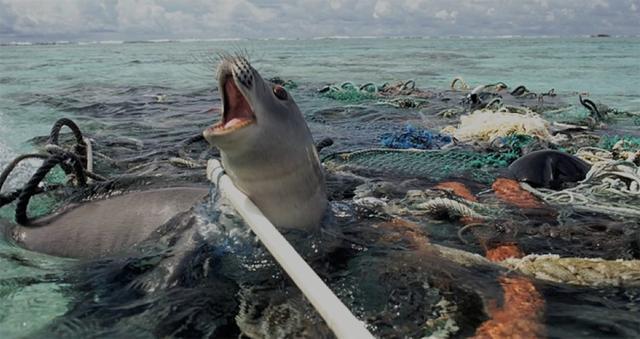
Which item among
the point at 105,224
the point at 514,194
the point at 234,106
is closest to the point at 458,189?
the point at 514,194

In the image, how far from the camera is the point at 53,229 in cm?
347

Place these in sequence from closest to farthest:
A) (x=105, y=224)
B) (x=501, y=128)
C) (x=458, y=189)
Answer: (x=105, y=224) < (x=458, y=189) < (x=501, y=128)

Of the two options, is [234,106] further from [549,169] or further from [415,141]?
[415,141]

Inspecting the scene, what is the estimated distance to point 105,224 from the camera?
→ 338cm

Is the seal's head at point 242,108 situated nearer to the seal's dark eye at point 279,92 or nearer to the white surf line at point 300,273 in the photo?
the seal's dark eye at point 279,92

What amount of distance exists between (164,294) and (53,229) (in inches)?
42.9

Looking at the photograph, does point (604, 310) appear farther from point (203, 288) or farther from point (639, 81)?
point (639, 81)

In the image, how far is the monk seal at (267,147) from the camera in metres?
2.61

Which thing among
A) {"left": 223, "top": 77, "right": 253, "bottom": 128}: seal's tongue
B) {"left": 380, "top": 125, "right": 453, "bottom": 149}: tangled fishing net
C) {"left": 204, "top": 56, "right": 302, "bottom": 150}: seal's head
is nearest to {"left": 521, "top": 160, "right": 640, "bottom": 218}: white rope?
{"left": 380, "top": 125, "right": 453, "bottom": 149}: tangled fishing net

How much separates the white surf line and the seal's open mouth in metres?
0.31

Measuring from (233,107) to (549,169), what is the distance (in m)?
3.17

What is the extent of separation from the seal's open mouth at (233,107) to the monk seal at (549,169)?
3.00m

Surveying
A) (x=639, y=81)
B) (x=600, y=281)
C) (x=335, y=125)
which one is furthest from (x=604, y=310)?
(x=639, y=81)

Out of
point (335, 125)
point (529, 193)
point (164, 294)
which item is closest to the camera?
point (164, 294)
